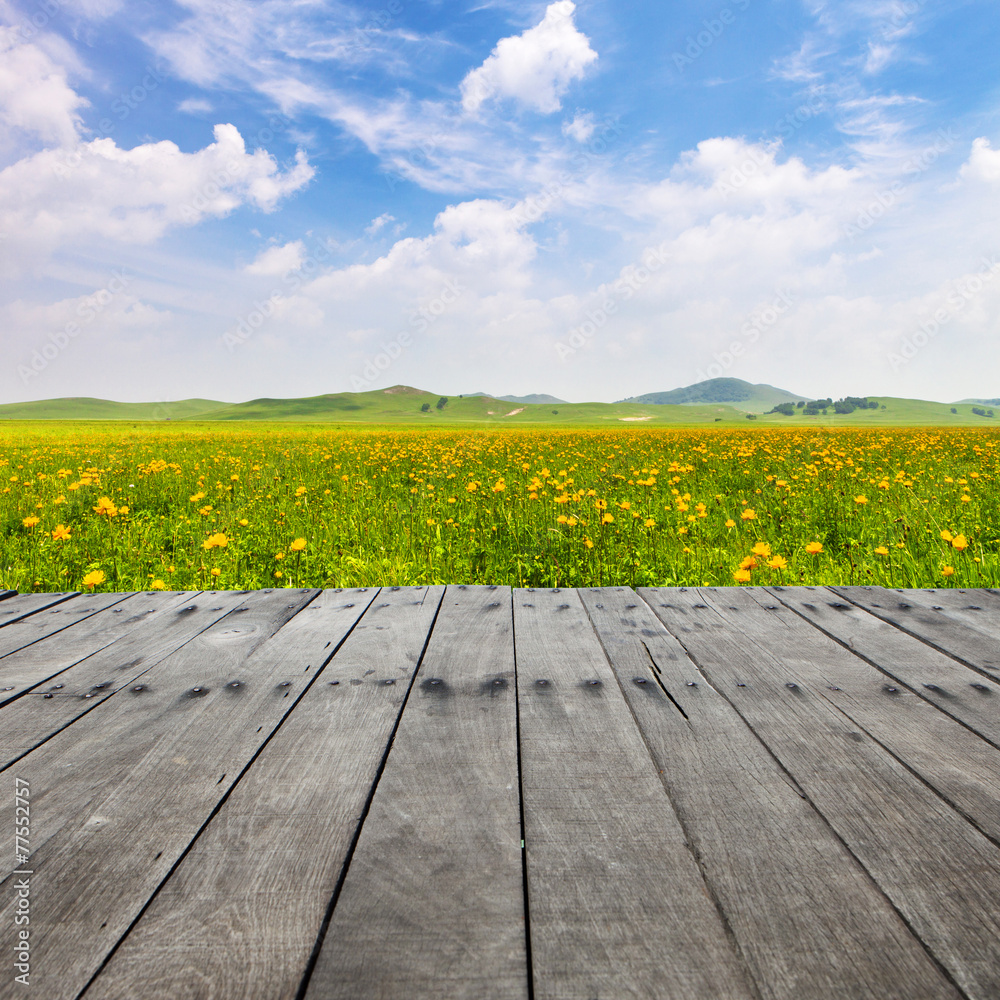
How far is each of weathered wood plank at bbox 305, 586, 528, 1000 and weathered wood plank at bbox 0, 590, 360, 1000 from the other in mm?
389

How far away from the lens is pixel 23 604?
2811mm

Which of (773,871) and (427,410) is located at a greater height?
(427,410)

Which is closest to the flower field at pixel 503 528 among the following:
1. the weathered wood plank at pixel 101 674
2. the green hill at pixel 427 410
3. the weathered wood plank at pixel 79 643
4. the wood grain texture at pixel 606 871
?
the weathered wood plank at pixel 79 643

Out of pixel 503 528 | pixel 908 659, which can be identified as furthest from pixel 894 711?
pixel 503 528

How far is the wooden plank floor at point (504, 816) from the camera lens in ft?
2.90

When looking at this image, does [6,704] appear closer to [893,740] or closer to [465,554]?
[893,740]

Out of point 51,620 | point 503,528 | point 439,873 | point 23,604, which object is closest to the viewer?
point 439,873

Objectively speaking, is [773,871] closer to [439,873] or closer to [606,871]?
[606,871]

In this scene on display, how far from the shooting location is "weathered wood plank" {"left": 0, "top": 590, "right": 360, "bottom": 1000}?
3.18 ft

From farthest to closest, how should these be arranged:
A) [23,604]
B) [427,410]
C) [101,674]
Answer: [427,410]
[23,604]
[101,674]

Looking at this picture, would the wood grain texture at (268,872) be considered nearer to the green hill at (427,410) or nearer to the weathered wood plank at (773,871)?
the weathered wood plank at (773,871)

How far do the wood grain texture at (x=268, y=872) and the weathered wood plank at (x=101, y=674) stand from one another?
685mm

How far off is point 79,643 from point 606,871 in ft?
7.46

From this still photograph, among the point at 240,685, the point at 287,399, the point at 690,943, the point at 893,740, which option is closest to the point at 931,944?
the point at 690,943
